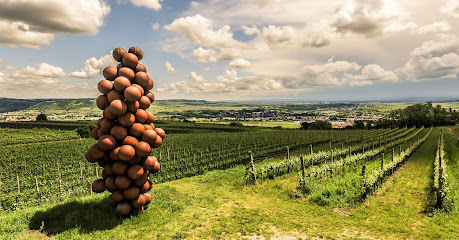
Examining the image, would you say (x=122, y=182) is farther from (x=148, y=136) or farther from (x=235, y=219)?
(x=235, y=219)

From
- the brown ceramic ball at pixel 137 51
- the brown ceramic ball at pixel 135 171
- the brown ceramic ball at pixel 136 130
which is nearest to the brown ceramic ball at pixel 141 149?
the brown ceramic ball at pixel 136 130

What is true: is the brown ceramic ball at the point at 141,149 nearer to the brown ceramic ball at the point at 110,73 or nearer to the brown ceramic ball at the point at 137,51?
the brown ceramic ball at the point at 110,73

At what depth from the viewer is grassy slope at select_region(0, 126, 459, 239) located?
1061cm

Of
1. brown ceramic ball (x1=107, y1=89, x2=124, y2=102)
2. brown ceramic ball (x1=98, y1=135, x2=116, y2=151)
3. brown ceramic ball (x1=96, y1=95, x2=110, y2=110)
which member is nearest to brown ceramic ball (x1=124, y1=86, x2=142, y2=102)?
brown ceramic ball (x1=107, y1=89, x2=124, y2=102)

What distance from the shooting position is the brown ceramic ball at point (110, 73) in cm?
1145

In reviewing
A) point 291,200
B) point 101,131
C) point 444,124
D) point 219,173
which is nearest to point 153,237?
point 101,131

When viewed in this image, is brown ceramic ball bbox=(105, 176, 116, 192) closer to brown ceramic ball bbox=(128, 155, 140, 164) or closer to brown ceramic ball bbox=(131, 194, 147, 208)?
brown ceramic ball bbox=(131, 194, 147, 208)

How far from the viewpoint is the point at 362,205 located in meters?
14.9

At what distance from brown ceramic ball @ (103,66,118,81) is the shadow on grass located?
24.3 feet

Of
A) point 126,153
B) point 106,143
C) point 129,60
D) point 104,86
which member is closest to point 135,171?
point 126,153

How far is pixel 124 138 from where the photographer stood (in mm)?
11094

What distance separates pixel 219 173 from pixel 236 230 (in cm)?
1424

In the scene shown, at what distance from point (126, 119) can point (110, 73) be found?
2.73 metres

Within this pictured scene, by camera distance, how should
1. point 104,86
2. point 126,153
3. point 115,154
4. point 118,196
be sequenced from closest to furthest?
point 126,153, point 115,154, point 104,86, point 118,196
